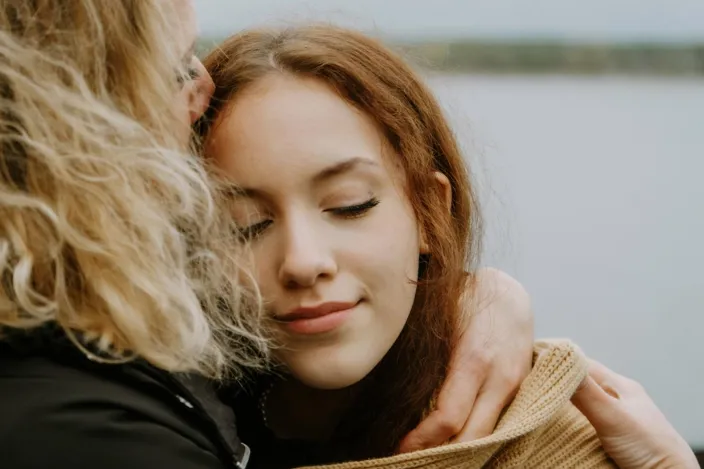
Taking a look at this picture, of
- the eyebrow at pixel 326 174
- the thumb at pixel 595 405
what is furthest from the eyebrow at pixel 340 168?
the thumb at pixel 595 405

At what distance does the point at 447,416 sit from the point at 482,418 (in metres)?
0.04

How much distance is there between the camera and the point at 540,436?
3.76 ft

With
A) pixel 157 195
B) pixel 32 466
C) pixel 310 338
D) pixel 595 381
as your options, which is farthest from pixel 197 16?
pixel 595 381

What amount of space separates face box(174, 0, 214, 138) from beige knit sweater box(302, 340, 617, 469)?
1.39 feet

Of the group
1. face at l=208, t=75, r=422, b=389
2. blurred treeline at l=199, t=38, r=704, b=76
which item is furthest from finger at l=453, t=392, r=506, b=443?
blurred treeline at l=199, t=38, r=704, b=76

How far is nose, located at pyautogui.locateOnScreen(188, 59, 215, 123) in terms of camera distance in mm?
1062

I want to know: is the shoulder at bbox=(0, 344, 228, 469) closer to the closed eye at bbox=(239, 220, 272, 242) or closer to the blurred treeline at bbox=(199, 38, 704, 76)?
the closed eye at bbox=(239, 220, 272, 242)

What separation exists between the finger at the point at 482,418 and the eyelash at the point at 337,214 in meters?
0.28

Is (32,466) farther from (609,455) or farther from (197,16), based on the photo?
(609,455)

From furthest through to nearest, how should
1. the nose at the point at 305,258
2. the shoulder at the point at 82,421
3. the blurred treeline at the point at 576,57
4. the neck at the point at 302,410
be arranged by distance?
the blurred treeline at the point at 576,57
the neck at the point at 302,410
the nose at the point at 305,258
the shoulder at the point at 82,421

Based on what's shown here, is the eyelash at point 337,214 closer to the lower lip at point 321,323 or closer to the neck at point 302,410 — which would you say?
the lower lip at point 321,323

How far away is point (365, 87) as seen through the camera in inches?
42.8

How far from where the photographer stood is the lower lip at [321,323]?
1.00 meters

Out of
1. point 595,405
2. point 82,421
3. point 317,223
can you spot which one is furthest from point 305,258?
point 595,405
